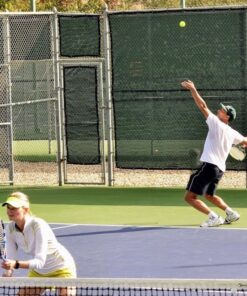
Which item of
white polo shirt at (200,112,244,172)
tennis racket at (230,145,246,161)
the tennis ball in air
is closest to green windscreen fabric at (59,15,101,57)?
the tennis ball in air

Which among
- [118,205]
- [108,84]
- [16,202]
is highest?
[108,84]

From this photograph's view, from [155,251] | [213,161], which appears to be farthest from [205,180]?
[155,251]

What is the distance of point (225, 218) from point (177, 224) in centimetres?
65

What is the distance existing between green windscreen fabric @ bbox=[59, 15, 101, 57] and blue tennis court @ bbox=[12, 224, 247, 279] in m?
4.80

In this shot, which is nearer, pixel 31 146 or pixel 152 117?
pixel 152 117

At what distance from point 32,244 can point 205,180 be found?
6.18m

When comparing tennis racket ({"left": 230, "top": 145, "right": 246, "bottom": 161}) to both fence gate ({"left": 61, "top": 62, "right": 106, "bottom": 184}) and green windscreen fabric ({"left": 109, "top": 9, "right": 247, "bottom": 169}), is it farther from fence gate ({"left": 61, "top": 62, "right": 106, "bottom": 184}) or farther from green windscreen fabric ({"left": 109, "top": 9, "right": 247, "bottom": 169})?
fence gate ({"left": 61, "top": 62, "right": 106, "bottom": 184})

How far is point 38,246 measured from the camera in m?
7.99

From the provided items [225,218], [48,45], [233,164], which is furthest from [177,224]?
[48,45]

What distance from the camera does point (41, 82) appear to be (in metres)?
22.8

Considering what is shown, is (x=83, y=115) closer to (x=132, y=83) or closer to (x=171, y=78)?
(x=132, y=83)

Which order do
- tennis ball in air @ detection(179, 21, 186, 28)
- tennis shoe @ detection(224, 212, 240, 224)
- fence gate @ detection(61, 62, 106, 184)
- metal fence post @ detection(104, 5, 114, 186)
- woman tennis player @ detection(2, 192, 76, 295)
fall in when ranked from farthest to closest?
fence gate @ detection(61, 62, 106, 184)
metal fence post @ detection(104, 5, 114, 186)
tennis ball in air @ detection(179, 21, 186, 28)
tennis shoe @ detection(224, 212, 240, 224)
woman tennis player @ detection(2, 192, 76, 295)

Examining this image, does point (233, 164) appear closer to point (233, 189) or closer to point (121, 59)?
point (233, 189)

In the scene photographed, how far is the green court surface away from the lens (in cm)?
1499
